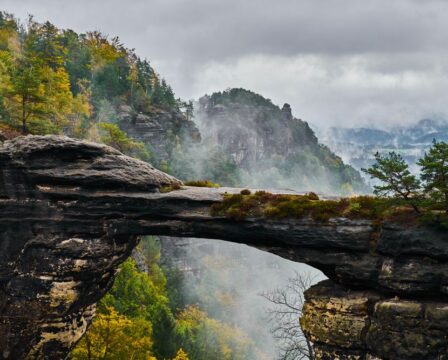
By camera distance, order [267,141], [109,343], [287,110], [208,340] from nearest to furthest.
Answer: [109,343] → [208,340] → [267,141] → [287,110]

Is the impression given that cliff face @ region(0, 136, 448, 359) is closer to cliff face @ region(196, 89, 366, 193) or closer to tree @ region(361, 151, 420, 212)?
tree @ region(361, 151, 420, 212)

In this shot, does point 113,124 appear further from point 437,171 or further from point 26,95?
point 437,171

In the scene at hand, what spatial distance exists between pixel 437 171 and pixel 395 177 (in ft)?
4.58

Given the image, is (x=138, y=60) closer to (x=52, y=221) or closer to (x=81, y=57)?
(x=81, y=57)

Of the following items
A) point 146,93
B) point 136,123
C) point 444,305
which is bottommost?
point 444,305

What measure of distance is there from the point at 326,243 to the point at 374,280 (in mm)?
2164

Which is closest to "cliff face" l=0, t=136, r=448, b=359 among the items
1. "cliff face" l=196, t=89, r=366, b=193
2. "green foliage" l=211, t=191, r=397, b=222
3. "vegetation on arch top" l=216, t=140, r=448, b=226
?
"green foliage" l=211, t=191, r=397, b=222

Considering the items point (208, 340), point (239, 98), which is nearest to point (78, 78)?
point (208, 340)

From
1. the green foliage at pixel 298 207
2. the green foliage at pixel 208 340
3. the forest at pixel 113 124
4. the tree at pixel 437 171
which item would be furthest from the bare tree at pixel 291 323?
the forest at pixel 113 124

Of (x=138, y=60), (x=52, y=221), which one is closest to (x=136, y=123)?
(x=138, y=60)

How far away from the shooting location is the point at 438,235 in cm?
1572

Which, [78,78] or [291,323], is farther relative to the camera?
[78,78]

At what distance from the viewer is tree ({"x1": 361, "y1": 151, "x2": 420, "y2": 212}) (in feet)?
51.5

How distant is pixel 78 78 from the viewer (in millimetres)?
86938
